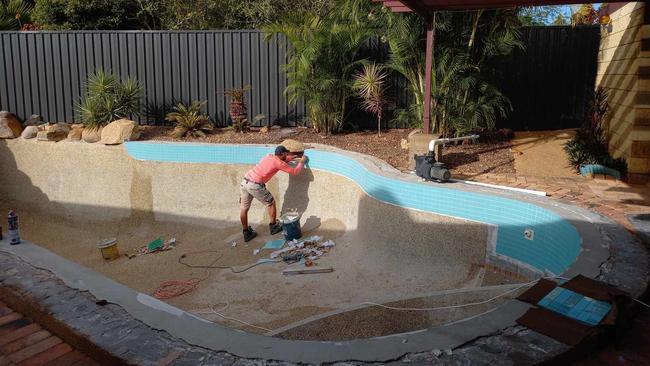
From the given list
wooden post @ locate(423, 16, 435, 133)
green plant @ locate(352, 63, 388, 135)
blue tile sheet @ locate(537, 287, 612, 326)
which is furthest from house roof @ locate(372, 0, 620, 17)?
blue tile sheet @ locate(537, 287, 612, 326)

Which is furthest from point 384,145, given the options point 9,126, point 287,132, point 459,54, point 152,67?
point 9,126

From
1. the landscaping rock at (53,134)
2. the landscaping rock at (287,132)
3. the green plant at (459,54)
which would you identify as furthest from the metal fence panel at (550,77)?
the landscaping rock at (53,134)

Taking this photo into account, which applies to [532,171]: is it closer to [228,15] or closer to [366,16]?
[366,16]

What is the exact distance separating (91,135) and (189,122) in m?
2.05

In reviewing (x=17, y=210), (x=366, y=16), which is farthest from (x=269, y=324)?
(x=17, y=210)

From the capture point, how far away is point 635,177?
291 inches

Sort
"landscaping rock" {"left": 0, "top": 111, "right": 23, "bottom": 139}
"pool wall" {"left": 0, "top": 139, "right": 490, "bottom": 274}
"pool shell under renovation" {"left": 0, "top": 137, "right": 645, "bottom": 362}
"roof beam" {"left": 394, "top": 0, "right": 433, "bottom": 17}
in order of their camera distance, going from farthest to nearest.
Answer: "landscaping rock" {"left": 0, "top": 111, "right": 23, "bottom": 139}, "roof beam" {"left": 394, "top": 0, "right": 433, "bottom": 17}, "pool wall" {"left": 0, "top": 139, "right": 490, "bottom": 274}, "pool shell under renovation" {"left": 0, "top": 137, "right": 645, "bottom": 362}

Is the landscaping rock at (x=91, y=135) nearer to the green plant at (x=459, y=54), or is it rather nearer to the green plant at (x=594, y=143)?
the green plant at (x=459, y=54)

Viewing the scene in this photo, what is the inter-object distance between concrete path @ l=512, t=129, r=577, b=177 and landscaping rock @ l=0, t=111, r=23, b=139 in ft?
34.6

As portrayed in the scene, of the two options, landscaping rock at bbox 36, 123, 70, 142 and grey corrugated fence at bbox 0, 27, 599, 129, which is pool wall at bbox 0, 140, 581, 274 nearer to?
landscaping rock at bbox 36, 123, 70, 142

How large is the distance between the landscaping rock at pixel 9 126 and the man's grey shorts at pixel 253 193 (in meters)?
6.64

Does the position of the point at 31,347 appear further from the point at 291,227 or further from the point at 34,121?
the point at 34,121

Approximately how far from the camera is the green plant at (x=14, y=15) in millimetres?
14480

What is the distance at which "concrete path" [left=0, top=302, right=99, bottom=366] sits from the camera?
274cm
